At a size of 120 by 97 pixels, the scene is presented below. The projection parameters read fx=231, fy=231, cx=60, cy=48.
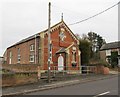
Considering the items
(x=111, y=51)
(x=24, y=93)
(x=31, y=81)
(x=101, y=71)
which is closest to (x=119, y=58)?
(x=111, y=51)

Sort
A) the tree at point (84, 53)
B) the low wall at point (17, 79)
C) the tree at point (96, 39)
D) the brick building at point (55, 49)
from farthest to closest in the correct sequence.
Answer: the tree at point (96, 39)
the tree at point (84, 53)
the brick building at point (55, 49)
the low wall at point (17, 79)

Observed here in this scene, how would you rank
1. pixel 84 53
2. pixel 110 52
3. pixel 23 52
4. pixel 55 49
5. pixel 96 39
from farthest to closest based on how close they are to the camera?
pixel 96 39 < pixel 110 52 < pixel 84 53 < pixel 23 52 < pixel 55 49

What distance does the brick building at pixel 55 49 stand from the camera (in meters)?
33.8

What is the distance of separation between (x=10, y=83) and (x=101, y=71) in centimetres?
1797

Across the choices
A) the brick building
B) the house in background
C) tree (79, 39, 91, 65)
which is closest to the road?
the brick building

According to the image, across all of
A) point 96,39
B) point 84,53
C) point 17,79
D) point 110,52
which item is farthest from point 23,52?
point 96,39

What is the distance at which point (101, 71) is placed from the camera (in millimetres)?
33938

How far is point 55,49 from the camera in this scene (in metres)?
36.0

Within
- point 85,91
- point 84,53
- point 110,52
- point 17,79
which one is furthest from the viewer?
point 110,52

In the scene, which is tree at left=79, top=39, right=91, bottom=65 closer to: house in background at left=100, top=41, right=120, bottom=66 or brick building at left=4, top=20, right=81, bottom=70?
brick building at left=4, top=20, right=81, bottom=70

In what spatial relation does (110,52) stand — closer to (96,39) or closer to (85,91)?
(96,39)

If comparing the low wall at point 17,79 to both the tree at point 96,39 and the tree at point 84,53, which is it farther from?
the tree at point 96,39

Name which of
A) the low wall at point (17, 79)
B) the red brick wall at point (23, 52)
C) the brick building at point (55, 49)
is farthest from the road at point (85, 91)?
the red brick wall at point (23, 52)

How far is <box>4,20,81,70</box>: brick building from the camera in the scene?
33.8m
